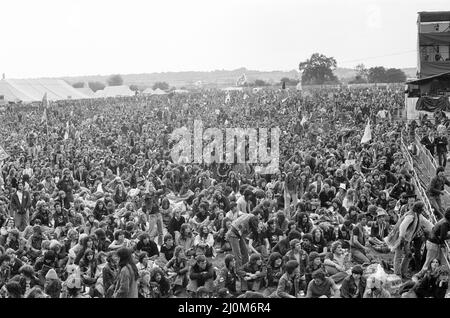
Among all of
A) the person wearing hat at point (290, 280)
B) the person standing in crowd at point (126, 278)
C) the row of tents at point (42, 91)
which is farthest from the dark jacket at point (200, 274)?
the row of tents at point (42, 91)

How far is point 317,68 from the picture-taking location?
67.1m

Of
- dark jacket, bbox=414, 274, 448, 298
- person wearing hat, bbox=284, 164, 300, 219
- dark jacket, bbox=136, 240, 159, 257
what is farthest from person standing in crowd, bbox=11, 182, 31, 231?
dark jacket, bbox=414, 274, 448, 298

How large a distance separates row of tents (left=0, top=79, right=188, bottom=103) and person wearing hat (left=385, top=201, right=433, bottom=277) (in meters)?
40.2

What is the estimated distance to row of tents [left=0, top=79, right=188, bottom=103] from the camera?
4953 cm

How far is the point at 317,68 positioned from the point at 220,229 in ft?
189

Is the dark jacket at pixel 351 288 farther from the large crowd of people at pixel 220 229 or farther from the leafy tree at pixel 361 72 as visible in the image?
the leafy tree at pixel 361 72

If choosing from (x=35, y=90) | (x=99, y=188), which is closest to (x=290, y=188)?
(x=99, y=188)

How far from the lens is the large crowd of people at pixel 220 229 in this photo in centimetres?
798

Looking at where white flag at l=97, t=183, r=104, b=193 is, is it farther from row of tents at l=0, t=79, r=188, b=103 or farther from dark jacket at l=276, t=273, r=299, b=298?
row of tents at l=0, t=79, r=188, b=103

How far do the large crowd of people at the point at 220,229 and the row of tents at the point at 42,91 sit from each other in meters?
29.8

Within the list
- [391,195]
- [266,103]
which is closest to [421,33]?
[266,103]

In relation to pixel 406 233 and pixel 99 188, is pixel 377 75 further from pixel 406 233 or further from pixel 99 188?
pixel 406 233

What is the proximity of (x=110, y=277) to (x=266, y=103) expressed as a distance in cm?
3529
